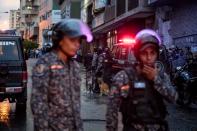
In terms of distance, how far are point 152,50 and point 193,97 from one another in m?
12.4

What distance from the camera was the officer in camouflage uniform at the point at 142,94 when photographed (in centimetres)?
471

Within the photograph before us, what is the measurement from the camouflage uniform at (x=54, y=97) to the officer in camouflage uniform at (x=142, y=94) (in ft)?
1.07

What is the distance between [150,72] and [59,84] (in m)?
0.73

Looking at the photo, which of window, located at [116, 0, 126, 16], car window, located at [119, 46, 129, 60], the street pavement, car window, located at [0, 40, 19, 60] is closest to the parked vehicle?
car window, located at [0, 40, 19, 60]

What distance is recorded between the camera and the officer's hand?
4.69 m

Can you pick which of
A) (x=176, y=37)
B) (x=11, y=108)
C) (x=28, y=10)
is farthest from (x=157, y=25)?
(x=28, y=10)

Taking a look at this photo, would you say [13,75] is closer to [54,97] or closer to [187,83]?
[187,83]

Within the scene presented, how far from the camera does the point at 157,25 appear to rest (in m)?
32.3

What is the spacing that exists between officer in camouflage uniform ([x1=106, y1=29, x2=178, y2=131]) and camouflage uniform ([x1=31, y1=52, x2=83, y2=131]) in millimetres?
327

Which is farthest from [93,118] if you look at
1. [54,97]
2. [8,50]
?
[54,97]

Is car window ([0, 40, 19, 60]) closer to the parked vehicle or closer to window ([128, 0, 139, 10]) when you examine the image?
the parked vehicle

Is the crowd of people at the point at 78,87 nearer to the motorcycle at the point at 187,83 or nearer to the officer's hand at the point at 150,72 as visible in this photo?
the officer's hand at the point at 150,72

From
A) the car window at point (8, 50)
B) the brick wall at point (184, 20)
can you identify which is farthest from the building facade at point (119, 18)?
the car window at point (8, 50)

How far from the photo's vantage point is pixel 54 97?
4.59m
